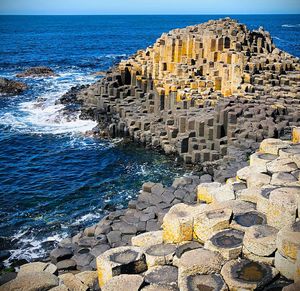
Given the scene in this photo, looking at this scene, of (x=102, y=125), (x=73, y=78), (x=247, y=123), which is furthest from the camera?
(x=73, y=78)

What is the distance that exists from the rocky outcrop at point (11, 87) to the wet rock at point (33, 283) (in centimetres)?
3221

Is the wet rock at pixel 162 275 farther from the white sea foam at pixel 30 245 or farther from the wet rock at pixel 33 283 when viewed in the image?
the white sea foam at pixel 30 245

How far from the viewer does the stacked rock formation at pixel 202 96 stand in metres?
20.3

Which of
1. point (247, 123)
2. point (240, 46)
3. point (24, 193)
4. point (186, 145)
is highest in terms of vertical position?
point (240, 46)

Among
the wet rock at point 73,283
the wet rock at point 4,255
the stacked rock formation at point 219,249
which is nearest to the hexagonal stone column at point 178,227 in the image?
the stacked rock formation at point 219,249

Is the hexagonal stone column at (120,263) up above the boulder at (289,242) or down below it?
below

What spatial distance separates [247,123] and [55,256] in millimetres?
11481

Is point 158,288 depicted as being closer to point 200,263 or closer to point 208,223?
point 200,263

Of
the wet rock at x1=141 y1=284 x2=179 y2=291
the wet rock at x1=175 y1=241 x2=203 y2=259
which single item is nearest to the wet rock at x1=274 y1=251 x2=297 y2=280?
the wet rock at x1=175 y1=241 x2=203 y2=259

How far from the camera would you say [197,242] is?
28.6 feet

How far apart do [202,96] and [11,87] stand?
22070 millimetres

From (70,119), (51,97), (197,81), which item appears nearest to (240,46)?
(197,81)

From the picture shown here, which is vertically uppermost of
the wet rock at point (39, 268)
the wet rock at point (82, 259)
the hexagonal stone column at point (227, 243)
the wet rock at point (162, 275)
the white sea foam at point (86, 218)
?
the hexagonal stone column at point (227, 243)

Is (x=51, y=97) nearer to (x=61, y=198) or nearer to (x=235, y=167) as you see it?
(x=61, y=198)
